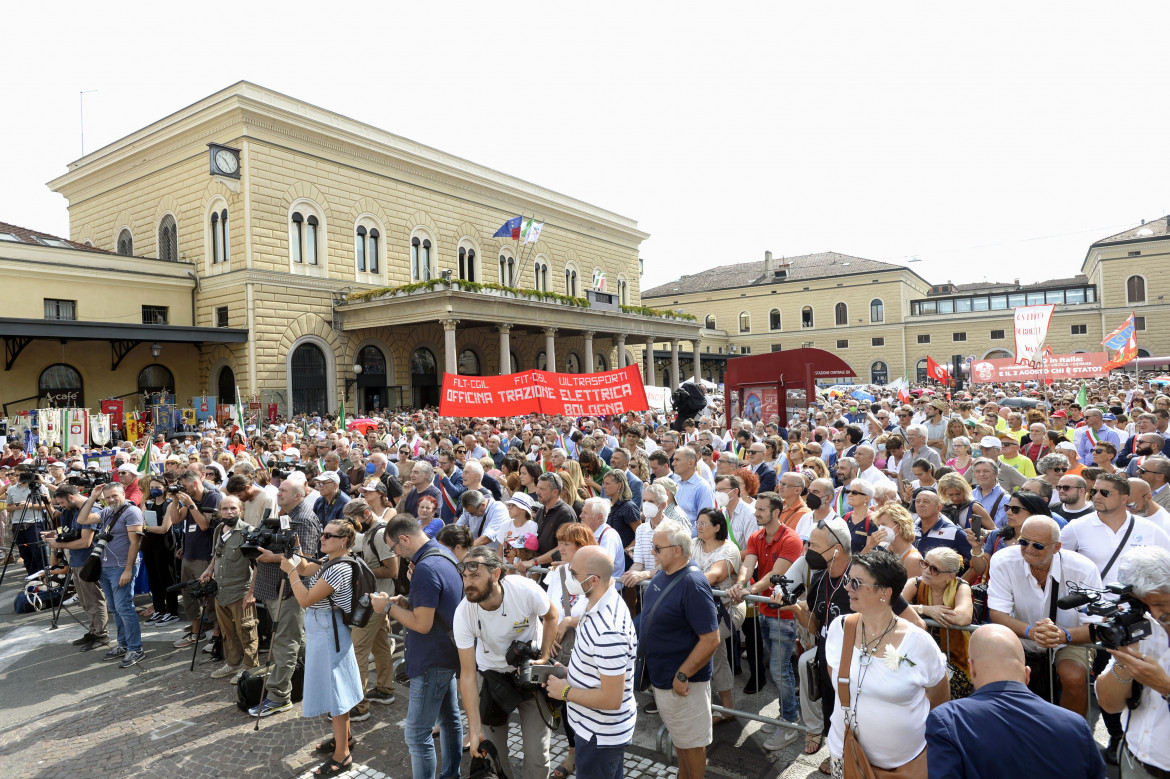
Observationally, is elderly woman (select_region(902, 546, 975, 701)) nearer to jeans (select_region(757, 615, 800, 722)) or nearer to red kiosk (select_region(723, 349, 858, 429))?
jeans (select_region(757, 615, 800, 722))

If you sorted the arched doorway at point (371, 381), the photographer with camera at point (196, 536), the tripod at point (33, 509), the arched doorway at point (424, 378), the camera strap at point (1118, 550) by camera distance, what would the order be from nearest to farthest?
1. the camera strap at point (1118, 550)
2. the photographer with camera at point (196, 536)
3. the tripod at point (33, 509)
4. the arched doorway at point (371, 381)
5. the arched doorway at point (424, 378)

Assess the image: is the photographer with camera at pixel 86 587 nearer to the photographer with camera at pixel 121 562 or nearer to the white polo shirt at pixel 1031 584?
the photographer with camera at pixel 121 562

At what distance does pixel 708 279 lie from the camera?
73812 millimetres

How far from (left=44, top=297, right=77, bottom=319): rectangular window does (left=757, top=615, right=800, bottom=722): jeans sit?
1106 inches

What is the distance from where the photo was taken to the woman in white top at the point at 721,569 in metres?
5.03

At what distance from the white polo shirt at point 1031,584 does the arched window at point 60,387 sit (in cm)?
2769

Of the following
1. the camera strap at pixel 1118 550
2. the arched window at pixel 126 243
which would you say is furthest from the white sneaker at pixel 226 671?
the arched window at pixel 126 243

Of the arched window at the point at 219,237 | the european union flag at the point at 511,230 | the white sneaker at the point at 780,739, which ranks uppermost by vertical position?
the european union flag at the point at 511,230

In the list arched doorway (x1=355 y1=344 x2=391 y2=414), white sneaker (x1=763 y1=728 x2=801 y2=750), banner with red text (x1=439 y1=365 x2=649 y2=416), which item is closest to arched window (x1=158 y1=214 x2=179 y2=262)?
arched doorway (x1=355 y1=344 x2=391 y2=414)

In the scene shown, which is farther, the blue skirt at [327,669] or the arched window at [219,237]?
the arched window at [219,237]

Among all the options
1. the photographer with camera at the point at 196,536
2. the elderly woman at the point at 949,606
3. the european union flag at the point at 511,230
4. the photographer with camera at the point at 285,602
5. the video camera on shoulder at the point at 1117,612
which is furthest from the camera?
the european union flag at the point at 511,230

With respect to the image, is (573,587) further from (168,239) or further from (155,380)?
(168,239)

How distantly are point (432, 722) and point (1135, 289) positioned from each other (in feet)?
222

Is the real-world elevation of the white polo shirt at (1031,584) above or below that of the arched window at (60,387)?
below
